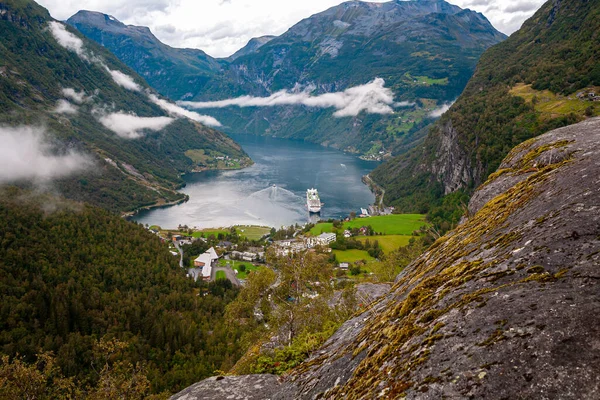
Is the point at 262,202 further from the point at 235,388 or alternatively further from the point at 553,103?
the point at 235,388

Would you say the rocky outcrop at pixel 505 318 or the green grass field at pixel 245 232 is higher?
the rocky outcrop at pixel 505 318

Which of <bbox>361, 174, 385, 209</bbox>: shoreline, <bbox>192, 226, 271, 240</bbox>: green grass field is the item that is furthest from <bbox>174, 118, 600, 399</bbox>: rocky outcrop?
<bbox>361, 174, 385, 209</bbox>: shoreline

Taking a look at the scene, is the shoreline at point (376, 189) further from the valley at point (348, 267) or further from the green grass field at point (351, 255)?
the green grass field at point (351, 255)

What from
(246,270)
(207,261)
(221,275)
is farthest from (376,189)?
(221,275)

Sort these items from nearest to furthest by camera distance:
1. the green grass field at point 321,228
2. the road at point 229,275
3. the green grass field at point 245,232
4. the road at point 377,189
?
1. the road at point 229,275
2. the green grass field at point 321,228
3. the green grass field at point 245,232
4. the road at point 377,189

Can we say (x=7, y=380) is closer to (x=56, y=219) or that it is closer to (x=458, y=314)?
(x=458, y=314)

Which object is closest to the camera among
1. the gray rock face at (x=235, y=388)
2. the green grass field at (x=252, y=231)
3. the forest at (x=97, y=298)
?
the gray rock face at (x=235, y=388)

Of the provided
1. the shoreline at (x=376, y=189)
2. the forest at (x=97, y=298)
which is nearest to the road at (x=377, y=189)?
the shoreline at (x=376, y=189)

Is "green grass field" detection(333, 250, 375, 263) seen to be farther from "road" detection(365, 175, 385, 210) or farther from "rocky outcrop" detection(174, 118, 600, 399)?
"rocky outcrop" detection(174, 118, 600, 399)
